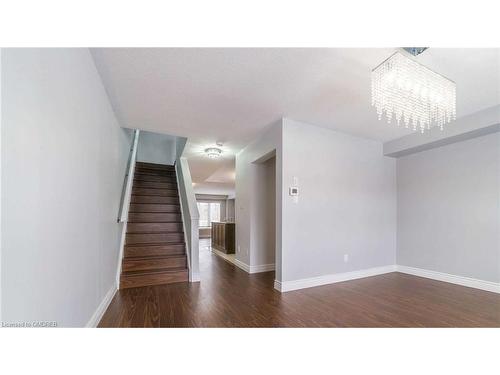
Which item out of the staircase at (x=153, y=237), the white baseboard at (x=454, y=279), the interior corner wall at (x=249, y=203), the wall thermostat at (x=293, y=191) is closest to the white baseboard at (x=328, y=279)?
the white baseboard at (x=454, y=279)

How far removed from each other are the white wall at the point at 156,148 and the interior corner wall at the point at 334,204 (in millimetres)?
4763

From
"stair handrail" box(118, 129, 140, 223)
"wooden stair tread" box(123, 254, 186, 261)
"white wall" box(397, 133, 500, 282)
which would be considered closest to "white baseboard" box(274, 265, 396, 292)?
"white wall" box(397, 133, 500, 282)

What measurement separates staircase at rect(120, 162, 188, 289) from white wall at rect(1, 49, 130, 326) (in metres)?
1.27

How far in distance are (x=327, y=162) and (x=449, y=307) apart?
226cm

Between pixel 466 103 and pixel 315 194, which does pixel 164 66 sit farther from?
pixel 466 103

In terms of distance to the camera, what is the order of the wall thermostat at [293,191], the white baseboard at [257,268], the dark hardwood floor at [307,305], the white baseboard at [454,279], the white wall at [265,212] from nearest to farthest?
the dark hardwood floor at [307,305], the white baseboard at [454,279], the wall thermostat at [293,191], the white baseboard at [257,268], the white wall at [265,212]

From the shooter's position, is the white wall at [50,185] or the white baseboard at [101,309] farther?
the white baseboard at [101,309]

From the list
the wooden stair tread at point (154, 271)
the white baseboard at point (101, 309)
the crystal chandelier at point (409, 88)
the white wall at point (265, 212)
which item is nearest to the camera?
the crystal chandelier at point (409, 88)

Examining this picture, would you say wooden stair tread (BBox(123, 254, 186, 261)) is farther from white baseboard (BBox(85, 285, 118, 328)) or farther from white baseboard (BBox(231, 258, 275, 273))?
white baseboard (BBox(231, 258, 275, 273))

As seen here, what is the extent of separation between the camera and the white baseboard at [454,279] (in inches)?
117

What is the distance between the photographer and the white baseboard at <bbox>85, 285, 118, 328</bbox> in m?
1.90

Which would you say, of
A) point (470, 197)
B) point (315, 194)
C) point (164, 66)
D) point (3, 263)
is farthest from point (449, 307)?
point (164, 66)

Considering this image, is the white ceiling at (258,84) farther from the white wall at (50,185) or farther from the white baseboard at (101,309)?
the white baseboard at (101,309)

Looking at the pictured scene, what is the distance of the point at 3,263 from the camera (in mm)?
828
